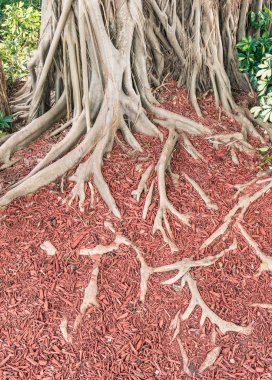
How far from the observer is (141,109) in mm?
4535

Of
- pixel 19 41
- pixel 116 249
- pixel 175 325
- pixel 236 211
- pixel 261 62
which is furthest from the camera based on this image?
pixel 19 41

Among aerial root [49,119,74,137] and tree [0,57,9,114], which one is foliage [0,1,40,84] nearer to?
tree [0,57,9,114]

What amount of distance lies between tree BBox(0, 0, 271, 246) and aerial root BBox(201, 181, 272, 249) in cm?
28

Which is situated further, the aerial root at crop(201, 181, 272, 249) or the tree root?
the aerial root at crop(201, 181, 272, 249)

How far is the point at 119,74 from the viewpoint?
445 cm

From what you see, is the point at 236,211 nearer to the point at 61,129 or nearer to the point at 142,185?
the point at 142,185

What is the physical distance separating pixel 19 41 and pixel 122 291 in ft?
16.7

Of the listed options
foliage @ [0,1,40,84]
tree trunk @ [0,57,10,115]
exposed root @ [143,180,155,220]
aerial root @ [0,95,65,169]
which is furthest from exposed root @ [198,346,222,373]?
foliage @ [0,1,40,84]

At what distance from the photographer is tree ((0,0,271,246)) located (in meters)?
4.16

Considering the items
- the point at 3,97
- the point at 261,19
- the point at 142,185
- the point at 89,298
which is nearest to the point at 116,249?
the point at 89,298

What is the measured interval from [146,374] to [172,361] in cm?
20

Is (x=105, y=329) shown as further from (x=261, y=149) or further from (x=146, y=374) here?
(x=261, y=149)

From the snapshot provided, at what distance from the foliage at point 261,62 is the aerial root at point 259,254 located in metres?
1.28

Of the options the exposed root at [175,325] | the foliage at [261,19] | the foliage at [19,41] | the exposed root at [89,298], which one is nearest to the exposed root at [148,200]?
the exposed root at [89,298]
